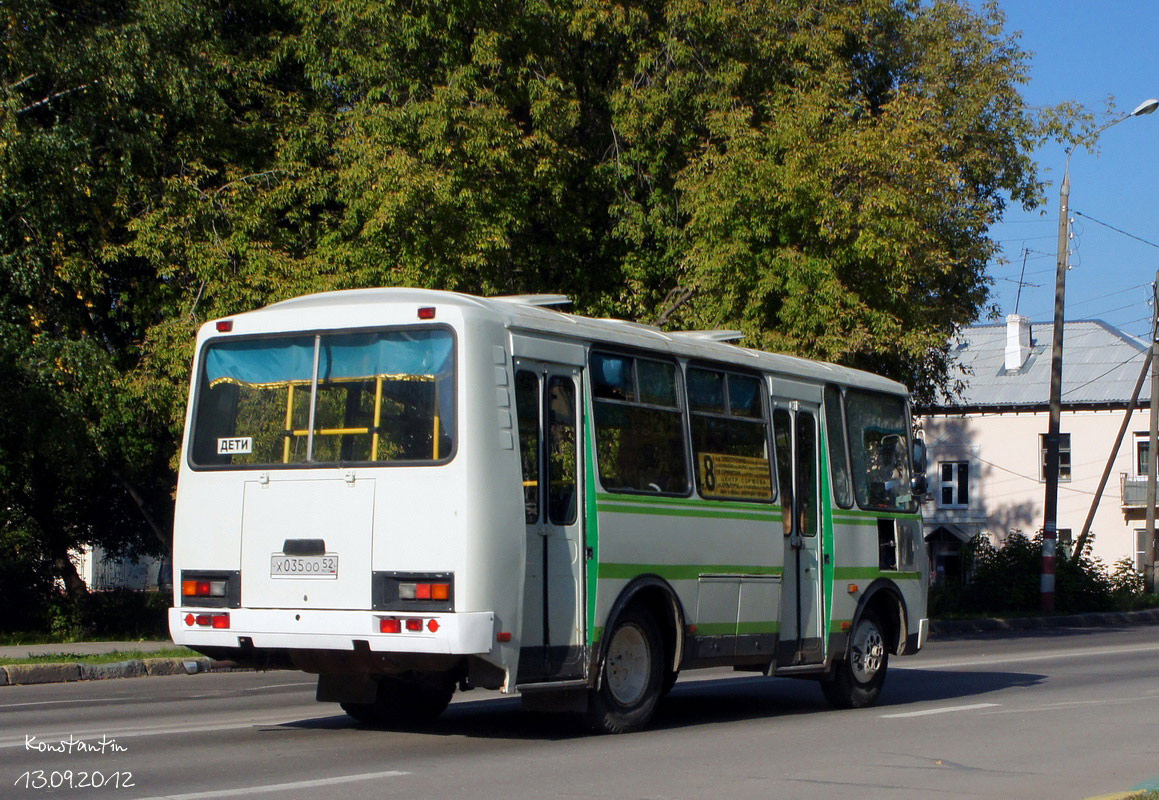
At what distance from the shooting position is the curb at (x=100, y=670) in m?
16.1

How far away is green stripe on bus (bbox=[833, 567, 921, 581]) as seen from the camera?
12648mm

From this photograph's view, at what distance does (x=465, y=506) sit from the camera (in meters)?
8.70

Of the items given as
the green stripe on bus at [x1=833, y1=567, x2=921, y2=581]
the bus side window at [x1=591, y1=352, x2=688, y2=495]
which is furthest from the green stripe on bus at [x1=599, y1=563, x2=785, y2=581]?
the green stripe on bus at [x1=833, y1=567, x2=921, y2=581]

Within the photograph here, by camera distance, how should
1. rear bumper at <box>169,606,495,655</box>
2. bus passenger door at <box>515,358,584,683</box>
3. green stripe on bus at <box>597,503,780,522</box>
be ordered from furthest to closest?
green stripe on bus at <box>597,503,780,522</box> < bus passenger door at <box>515,358,584,683</box> < rear bumper at <box>169,606,495,655</box>

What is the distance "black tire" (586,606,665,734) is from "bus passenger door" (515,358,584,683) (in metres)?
0.48

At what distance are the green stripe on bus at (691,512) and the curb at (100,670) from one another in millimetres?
6761

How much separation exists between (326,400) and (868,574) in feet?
19.7

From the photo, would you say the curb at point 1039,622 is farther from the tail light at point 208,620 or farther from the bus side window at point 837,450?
the tail light at point 208,620

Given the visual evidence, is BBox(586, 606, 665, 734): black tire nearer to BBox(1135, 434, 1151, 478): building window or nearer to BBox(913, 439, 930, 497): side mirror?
BBox(913, 439, 930, 497): side mirror

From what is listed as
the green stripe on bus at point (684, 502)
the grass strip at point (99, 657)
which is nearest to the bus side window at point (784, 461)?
the green stripe on bus at point (684, 502)

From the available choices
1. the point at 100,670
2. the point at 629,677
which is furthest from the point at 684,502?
the point at 100,670

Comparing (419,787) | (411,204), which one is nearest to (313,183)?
(411,204)

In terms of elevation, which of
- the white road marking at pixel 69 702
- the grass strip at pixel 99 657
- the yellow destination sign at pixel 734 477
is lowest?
the white road marking at pixel 69 702

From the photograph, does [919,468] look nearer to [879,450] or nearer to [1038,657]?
[879,450]
